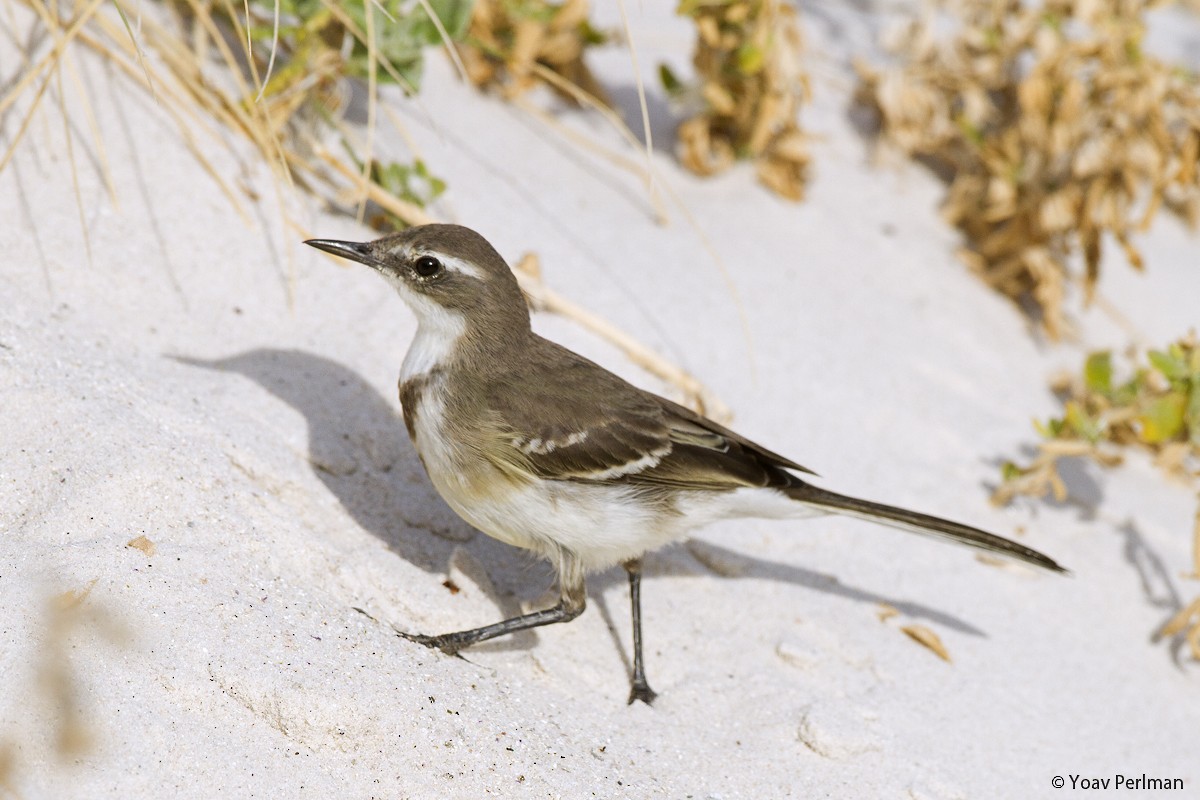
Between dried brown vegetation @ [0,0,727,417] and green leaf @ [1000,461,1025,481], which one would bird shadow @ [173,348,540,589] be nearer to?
dried brown vegetation @ [0,0,727,417]

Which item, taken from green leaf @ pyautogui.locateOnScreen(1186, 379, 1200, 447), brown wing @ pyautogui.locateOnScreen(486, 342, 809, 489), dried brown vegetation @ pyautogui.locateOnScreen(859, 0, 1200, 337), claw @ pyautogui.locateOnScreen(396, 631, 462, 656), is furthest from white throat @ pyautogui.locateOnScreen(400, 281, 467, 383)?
dried brown vegetation @ pyautogui.locateOnScreen(859, 0, 1200, 337)

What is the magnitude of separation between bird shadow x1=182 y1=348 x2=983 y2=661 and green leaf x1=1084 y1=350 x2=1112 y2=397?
1.62 m

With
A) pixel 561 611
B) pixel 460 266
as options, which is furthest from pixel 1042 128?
pixel 561 611

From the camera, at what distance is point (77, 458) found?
3.67m

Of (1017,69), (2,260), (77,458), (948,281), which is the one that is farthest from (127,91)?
(1017,69)

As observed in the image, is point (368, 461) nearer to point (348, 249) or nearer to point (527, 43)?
point (348, 249)

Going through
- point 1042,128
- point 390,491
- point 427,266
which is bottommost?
point 390,491

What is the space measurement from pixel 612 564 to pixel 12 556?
2.06 metres

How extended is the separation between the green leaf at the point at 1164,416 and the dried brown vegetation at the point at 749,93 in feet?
8.47

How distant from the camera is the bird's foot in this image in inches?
163

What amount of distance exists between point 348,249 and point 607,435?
3.99ft

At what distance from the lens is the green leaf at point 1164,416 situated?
5.54m

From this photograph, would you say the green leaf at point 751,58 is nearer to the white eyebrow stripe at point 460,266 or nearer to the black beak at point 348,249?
the white eyebrow stripe at point 460,266

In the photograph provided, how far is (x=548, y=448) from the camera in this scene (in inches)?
165
